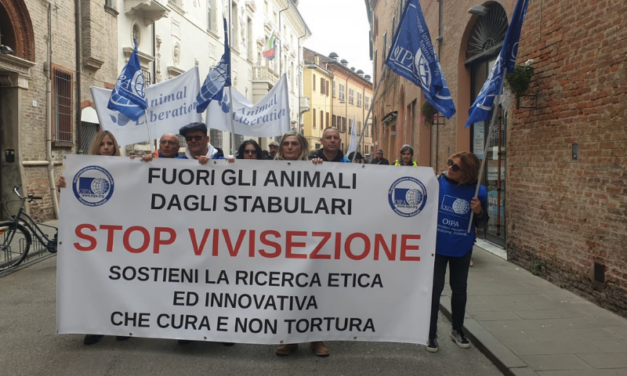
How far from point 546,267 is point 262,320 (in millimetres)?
4534

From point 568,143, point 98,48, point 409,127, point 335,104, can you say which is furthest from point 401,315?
point 335,104

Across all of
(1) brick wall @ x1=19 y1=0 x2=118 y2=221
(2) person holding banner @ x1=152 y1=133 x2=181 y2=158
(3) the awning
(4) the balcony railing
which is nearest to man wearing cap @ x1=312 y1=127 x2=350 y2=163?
(2) person holding banner @ x1=152 y1=133 x2=181 y2=158

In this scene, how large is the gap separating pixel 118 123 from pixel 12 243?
2559 millimetres

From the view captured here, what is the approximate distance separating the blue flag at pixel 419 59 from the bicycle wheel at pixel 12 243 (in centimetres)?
570

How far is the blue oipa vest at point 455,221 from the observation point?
430 cm

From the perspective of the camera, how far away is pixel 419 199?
4.12 meters

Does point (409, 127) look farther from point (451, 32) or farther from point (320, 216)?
point (320, 216)

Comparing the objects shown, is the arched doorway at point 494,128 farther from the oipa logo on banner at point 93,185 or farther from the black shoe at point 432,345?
the oipa logo on banner at point 93,185

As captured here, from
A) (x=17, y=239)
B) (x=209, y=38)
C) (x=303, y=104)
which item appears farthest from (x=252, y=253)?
(x=303, y=104)

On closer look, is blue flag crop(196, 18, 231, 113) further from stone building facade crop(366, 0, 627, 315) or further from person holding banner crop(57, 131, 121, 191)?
stone building facade crop(366, 0, 627, 315)

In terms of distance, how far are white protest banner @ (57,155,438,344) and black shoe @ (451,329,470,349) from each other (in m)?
0.73

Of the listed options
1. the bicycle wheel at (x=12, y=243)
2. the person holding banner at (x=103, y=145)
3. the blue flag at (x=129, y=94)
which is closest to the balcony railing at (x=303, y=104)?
the blue flag at (x=129, y=94)

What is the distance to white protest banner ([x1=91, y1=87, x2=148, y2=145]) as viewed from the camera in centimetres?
874

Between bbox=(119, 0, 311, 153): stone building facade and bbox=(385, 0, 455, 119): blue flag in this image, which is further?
bbox=(119, 0, 311, 153): stone building facade
